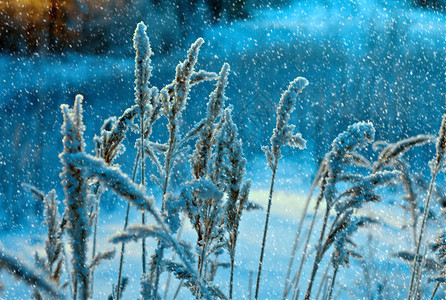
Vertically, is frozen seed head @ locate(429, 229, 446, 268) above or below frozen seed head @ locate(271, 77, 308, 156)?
below

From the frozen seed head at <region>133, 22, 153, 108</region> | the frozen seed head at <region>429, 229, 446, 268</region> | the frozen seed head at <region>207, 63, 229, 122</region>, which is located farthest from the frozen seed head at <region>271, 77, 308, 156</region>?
the frozen seed head at <region>429, 229, 446, 268</region>

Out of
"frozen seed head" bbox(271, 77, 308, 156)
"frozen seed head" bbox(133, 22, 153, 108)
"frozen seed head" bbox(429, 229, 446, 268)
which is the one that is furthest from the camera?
"frozen seed head" bbox(429, 229, 446, 268)

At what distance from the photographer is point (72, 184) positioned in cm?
77

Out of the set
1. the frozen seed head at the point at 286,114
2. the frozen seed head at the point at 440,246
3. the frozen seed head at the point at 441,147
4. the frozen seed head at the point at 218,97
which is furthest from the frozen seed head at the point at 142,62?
the frozen seed head at the point at 440,246

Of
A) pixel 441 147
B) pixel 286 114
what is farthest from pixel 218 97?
pixel 441 147

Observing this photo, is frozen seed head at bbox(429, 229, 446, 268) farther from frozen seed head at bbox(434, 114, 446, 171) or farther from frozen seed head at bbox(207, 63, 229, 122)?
frozen seed head at bbox(207, 63, 229, 122)

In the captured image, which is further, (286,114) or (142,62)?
(286,114)

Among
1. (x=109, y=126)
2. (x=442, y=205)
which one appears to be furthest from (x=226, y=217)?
(x=442, y=205)

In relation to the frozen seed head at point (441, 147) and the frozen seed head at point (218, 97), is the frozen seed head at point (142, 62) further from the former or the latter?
the frozen seed head at point (441, 147)

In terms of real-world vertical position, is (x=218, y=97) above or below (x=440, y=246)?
above

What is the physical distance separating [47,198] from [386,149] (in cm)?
183

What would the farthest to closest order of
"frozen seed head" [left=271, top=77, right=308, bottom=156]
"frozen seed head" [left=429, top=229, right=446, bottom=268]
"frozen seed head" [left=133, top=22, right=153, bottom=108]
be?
"frozen seed head" [left=429, top=229, right=446, bottom=268]
"frozen seed head" [left=271, top=77, right=308, bottom=156]
"frozen seed head" [left=133, top=22, right=153, bottom=108]

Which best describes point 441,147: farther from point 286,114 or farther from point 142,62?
point 142,62

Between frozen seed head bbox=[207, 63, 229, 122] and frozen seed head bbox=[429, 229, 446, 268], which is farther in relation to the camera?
frozen seed head bbox=[429, 229, 446, 268]
